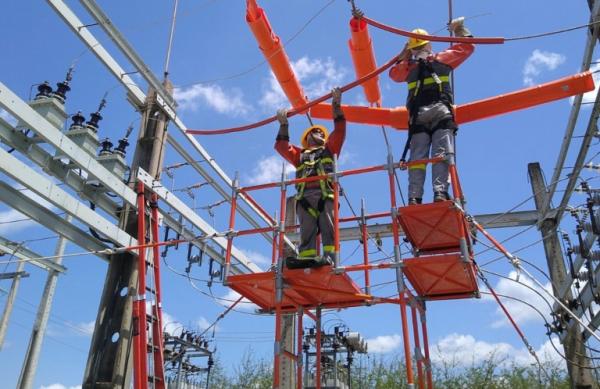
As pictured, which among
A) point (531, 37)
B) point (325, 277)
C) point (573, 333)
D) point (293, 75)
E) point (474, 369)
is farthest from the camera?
point (474, 369)

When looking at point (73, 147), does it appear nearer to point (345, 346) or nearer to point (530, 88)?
point (530, 88)

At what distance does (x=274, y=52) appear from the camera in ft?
25.2

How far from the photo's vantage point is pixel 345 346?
1255cm

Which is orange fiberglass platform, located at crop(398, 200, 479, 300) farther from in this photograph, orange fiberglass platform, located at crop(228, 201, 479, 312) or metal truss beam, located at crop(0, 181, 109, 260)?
metal truss beam, located at crop(0, 181, 109, 260)

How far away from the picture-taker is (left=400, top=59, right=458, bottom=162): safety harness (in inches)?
253

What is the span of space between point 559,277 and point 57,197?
9.21 meters

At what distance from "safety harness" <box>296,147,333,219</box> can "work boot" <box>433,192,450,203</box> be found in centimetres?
131

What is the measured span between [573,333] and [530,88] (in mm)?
5100

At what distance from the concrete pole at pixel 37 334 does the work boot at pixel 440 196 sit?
10.1 metres

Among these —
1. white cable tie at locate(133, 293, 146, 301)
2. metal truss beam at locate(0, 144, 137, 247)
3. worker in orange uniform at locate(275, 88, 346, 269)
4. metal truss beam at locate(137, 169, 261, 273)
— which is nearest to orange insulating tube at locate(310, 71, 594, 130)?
worker in orange uniform at locate(275, 88, 346, 269)

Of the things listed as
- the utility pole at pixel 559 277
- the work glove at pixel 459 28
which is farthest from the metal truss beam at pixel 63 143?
the utility pole at pixel 559 277

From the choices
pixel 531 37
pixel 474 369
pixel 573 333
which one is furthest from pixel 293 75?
pixel 474 369

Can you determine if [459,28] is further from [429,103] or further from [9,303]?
[9,303]

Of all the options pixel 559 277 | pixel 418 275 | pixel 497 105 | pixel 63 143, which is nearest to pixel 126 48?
pixel 63 143
